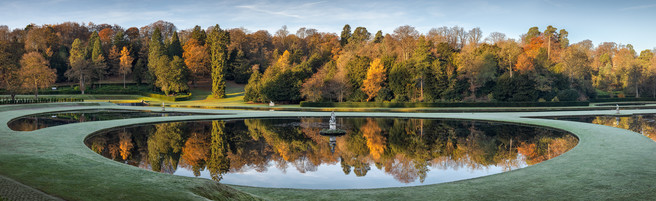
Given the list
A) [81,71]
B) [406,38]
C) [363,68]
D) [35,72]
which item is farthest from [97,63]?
[406,38]

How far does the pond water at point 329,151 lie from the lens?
40.3ft

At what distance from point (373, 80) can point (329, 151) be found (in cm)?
3864

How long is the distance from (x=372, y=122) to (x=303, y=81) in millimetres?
31588

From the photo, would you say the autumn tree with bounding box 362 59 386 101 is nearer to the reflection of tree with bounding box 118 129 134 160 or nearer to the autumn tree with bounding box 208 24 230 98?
the autumn tree with bounding box 208 24 230 98

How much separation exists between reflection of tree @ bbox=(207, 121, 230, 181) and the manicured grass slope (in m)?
2.49

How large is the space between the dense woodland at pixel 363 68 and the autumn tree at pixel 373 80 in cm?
14

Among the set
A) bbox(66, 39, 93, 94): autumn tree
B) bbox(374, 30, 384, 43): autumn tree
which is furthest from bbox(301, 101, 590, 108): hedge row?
bbox(66, 39, 93, 94): autumn tree

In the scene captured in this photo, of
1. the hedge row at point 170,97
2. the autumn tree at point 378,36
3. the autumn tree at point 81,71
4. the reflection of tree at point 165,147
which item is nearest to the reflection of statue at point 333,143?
the reflection of tree at point 165,147

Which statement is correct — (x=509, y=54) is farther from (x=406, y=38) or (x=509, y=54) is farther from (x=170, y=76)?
(x=170, y=76)

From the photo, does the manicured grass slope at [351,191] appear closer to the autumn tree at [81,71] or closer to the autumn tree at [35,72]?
the autumn tree at [35,72]

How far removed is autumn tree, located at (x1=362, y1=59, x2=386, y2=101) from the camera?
54438 mm

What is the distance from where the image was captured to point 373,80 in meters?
54.5

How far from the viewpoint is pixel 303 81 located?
58906 millimetres

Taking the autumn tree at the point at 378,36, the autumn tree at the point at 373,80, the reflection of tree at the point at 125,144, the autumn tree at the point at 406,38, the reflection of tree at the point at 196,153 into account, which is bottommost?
the reflection of tree at the point at 196,153
